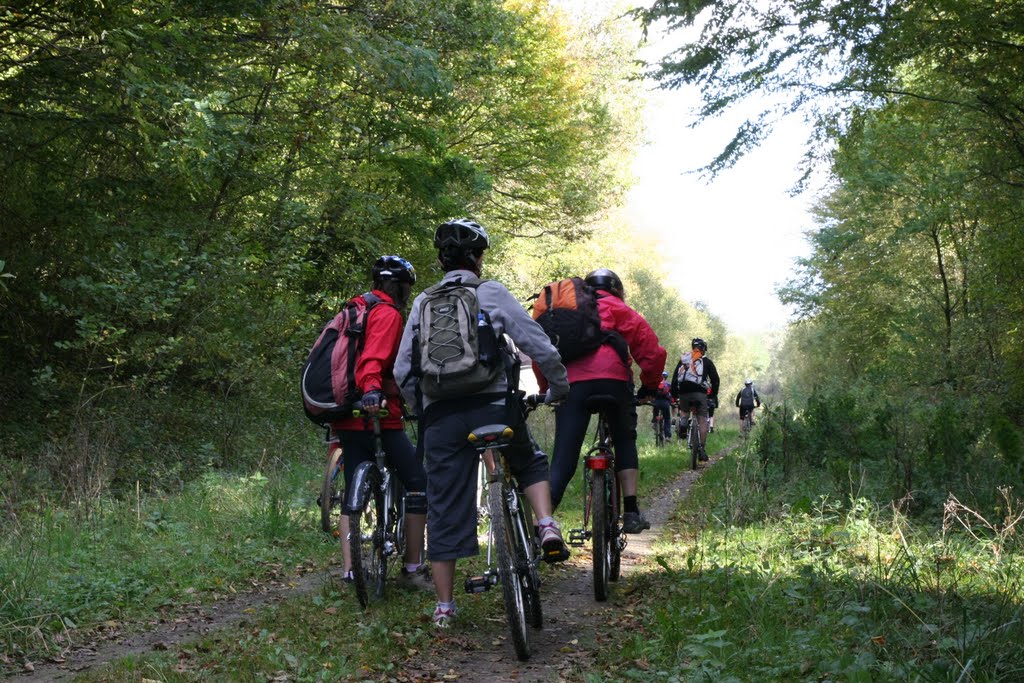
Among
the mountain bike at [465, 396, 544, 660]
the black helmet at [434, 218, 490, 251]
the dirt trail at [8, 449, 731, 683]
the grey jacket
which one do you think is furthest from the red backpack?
the dirt trail at [8, 449, 731, 683]

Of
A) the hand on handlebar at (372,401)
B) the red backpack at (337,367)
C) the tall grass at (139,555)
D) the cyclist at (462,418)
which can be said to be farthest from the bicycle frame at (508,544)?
the tall grass at (139,555)

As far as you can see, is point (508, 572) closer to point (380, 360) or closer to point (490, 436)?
point (490, 436)

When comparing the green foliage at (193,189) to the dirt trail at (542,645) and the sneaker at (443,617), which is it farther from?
the dirt trail at (542,645)

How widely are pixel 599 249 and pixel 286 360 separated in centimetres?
1717

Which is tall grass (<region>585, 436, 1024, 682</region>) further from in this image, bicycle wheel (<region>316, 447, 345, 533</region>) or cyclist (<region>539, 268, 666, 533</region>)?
bicycle wheel (<region>316, 447, 345, 533</region>)

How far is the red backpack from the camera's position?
6.32 meters

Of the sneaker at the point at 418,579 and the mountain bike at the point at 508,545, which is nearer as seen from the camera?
the mountain bike at the point at 508,545

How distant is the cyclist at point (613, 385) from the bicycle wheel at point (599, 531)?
0.66 ft

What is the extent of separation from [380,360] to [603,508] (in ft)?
5.78

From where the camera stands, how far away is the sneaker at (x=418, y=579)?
6.79 meters

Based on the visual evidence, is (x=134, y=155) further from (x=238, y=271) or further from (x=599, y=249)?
(x=599, y=249)

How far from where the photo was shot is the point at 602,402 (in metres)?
6.70

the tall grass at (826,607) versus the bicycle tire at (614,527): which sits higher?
the bicycle tire at (614,527)

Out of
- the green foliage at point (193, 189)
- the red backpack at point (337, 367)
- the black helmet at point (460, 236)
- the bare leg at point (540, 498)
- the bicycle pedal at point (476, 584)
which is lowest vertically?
the bicycle pedal at point (476, 584)
